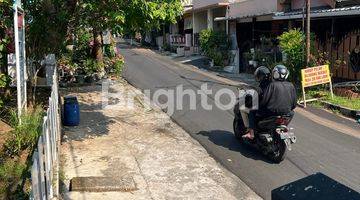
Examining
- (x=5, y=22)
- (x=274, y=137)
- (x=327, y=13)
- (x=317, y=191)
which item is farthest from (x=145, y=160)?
(x=327, y=13)

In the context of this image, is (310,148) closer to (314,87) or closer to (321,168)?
(321,168)

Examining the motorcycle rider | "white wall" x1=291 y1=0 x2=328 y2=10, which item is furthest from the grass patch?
"white wall" x1=291 y1=0 x2=328 y2=10

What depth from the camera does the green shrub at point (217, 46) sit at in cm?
2802

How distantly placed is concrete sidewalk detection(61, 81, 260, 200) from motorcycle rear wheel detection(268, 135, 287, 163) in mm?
1040

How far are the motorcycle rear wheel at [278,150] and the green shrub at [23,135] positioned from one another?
14.1 ft

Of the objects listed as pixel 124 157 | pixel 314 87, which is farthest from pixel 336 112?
pixel 124 157

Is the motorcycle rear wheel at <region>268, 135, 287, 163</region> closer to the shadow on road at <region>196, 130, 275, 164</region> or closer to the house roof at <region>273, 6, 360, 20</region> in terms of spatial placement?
the shadow on road at <region>196, 130, 275, 164</region>

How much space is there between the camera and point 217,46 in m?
29.6

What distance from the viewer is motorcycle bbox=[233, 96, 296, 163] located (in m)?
8.45

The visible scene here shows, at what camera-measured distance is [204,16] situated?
39.9m

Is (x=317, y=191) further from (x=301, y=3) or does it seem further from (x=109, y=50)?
(x=109, y=50)

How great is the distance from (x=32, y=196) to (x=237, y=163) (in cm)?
552

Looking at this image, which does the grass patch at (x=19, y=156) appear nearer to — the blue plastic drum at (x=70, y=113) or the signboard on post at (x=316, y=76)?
the blue plastic drum at (x=70, y=113)

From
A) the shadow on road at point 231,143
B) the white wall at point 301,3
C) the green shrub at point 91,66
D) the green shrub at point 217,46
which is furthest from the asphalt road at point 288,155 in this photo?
Answer: the green shrub at point 217,46
